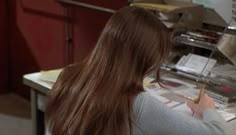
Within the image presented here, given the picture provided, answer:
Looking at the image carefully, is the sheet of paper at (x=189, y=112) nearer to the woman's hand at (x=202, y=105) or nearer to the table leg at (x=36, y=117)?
the woman's hand at (x=202, y=105)

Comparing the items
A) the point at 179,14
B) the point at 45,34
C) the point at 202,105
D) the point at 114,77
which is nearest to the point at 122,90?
the point at 114,77

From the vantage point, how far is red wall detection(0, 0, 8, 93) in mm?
3709

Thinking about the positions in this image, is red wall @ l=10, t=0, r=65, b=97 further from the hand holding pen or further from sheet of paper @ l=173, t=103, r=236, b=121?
the hand holding pen

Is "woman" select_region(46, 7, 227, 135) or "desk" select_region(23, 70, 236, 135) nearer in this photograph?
"woman" select_region(46, 7, 227, 135)

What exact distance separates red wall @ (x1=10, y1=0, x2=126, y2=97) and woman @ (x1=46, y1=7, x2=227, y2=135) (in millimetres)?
1456

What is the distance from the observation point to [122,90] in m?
1.15

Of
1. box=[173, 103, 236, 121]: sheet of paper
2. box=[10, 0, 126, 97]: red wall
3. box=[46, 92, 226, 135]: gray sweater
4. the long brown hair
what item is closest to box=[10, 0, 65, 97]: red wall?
box=[10, 0, 126, 97]: red wall

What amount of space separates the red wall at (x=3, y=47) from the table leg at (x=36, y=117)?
6.23ft

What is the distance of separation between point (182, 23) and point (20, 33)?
200 cm

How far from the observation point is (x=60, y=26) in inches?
126

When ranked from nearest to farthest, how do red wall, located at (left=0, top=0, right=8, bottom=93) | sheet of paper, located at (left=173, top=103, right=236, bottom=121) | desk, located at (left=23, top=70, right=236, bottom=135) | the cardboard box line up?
sheet of paper, located at (left=173, top=103, right=236, bottom=121), desk, located at (left=23, top=70, right=236, bottom=135), the cardboard box, red wall, located at (left=0, top=0, right=8, bottom=93)

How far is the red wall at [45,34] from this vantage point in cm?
293

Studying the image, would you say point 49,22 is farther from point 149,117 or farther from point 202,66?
point 149,117

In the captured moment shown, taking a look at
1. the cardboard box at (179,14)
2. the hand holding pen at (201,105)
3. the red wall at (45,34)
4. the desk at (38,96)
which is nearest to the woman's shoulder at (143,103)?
the hand holding pen at (201,105)
